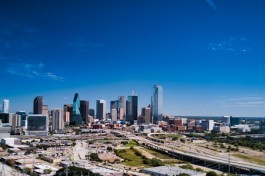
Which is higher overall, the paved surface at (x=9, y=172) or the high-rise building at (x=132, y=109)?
the high-rise building at (x=132, y=109)

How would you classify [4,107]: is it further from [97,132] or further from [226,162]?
[226,162]

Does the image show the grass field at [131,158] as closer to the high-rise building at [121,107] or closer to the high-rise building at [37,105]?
the high-rise building at [37,105]

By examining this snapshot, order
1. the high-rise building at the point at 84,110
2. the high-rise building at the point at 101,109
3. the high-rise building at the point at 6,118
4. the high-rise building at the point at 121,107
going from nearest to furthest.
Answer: the high-rise building at the point at 6,118 < the high-rise building at the point at 84,110 < the high-rise building at the point at 101,109 < the high-rise building at the point at 121,107

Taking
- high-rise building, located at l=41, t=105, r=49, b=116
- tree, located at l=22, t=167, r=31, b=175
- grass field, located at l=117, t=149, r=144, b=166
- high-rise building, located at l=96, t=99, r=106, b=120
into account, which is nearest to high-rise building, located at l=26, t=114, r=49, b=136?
high-rise building, located at l=41, t=105, r=49, b=116

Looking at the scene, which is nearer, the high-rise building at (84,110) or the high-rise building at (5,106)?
the high-rise building at (5,106)


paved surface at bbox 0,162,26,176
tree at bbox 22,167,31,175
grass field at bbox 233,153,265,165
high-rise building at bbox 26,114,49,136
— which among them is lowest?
grass field at bbox 233,153,265,165

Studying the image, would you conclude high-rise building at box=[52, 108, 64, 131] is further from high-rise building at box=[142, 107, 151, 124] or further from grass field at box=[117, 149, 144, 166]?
grass field at box=[117, 149, 144, 166]

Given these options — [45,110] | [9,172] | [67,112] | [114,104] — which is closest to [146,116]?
[67,112]

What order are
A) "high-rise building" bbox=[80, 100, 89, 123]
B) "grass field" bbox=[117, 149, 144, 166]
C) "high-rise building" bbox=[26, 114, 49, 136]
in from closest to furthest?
"grass field" bbox=[117, 149, 144, 166] → "high-rise building" bbox=[26, 114, 49, 136] → "high-rise building" bbox=[80, 100, 89, 123]

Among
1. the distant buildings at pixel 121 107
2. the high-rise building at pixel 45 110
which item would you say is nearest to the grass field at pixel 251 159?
the high-rise building at pixel 45 110

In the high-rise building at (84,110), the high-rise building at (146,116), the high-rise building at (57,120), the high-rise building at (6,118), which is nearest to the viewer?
the high-rise building at (57,120)

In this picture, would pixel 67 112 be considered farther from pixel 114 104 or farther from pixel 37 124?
pixel 114 104
